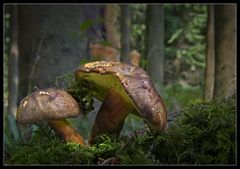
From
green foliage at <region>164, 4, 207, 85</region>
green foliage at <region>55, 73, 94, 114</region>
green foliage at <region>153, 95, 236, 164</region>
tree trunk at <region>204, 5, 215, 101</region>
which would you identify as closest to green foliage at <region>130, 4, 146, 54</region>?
green foliage at <region>164, 4, 207, 85</region>

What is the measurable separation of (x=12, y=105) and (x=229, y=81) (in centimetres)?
150

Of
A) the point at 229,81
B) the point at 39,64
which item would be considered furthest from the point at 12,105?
the point at 229,81

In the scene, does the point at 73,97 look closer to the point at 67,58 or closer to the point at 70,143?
the point at 70,143

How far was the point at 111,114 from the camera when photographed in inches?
35.9

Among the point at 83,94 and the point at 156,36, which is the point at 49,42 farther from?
the point at 156,36

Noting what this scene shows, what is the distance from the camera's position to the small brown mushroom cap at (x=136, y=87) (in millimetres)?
790

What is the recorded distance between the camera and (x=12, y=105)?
2.94 m

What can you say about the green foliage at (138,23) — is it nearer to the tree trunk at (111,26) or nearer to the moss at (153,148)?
the tree trunk at (111,26)

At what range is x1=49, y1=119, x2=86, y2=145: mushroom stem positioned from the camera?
911 mm

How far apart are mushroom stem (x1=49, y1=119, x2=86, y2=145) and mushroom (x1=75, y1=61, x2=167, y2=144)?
3 centimetres

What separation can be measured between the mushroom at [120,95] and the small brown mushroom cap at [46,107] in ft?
0.22

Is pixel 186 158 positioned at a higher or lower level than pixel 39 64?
lower

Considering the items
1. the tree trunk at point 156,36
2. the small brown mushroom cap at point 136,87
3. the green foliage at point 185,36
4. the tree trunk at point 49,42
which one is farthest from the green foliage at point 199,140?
the green foliage at point 185,36

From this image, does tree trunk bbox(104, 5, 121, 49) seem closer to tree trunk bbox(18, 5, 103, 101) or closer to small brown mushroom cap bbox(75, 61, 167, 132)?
tree trunk bbox(18, 5, 103, 101)
